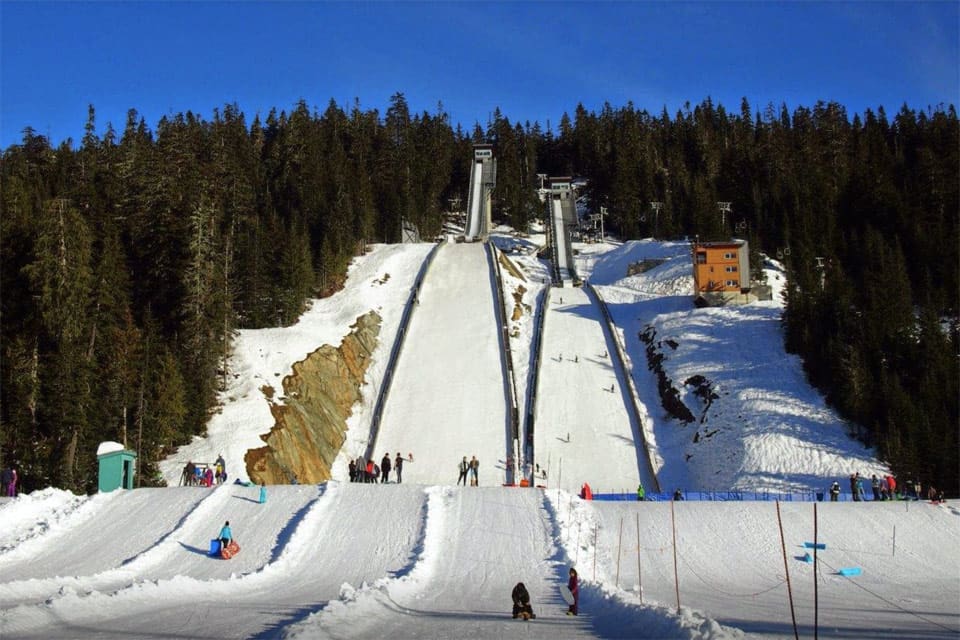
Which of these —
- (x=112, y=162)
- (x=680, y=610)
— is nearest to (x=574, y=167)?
(x=112, y=162)

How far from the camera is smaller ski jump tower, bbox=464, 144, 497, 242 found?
81.9 metres

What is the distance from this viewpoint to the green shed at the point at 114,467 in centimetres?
2531

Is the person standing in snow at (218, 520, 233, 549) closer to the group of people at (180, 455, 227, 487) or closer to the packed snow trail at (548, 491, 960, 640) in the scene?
the packed snow trail at (548, 491, 960, 640)

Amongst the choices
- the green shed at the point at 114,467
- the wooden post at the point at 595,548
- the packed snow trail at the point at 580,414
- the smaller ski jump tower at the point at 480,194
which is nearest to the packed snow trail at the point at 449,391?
the packed snow trail at the point at 580,414

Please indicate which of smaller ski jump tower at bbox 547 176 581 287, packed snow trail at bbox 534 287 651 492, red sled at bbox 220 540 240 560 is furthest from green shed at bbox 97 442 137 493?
smaller ski jump tower at bbox 547 176 581 287

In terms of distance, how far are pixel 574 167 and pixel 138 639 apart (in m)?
106

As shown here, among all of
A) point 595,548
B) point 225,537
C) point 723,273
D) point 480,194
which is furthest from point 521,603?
point 480,194

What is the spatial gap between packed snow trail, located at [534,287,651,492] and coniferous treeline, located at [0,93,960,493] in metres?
9.36

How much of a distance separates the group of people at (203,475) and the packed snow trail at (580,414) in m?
12.1

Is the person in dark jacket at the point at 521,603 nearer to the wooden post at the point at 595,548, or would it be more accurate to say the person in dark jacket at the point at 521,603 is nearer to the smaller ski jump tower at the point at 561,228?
the wooden post at the point at 595,548

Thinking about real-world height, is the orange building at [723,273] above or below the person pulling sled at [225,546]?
above

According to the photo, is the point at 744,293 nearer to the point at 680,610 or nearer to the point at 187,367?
the point at 187,367

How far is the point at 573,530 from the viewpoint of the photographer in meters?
20.7

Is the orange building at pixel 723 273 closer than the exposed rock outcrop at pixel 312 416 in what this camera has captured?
No
